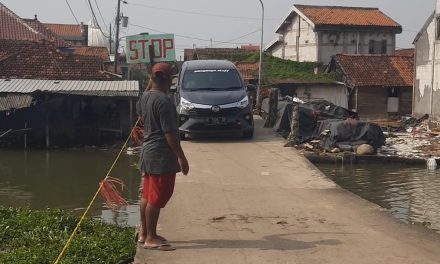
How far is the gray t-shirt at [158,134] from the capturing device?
17.7ft

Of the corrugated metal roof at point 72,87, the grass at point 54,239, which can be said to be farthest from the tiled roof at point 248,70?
the grass at point 54,239

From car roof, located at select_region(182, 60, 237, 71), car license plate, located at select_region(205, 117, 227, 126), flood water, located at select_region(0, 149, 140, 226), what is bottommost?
flood water, located at select_region(0, 149, 140, 226)

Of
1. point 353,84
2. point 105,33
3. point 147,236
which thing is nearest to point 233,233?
point 147,236

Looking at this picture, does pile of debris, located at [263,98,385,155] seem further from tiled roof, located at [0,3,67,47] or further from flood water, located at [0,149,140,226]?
tiled roof, located at [0,3,67,47]

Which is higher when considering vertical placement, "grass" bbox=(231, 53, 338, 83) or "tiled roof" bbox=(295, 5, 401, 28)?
"tiled roof" bbox=(295, 5, 401, 28)

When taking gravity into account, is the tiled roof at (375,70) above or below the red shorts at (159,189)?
above

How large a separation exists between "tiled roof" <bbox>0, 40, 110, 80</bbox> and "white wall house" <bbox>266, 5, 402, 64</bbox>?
18.2 metres

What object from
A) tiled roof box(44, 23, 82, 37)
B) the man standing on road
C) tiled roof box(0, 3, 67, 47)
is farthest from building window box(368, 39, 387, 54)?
the man standing on road

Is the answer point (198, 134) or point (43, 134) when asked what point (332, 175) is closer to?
point (198, 134)

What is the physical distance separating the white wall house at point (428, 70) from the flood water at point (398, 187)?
12.2 m

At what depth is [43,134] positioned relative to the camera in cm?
2030

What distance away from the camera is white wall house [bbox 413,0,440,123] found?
85.5 feet

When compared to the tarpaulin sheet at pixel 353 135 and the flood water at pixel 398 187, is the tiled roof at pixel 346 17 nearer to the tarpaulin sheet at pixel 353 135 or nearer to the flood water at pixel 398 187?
the tarpaulin sheet at pixel 353 135

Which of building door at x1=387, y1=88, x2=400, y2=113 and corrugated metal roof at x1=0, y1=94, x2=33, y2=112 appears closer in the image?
corrugated metal roof at x1=0, y1=94, x2=33, y2=112
